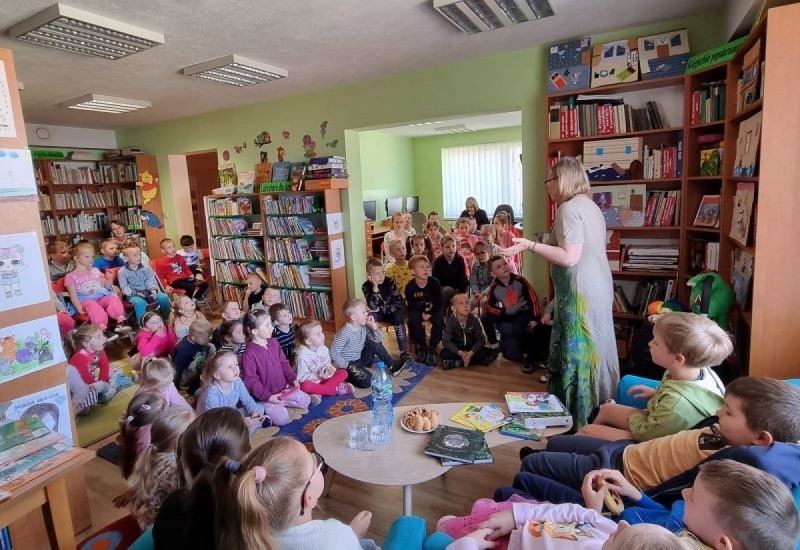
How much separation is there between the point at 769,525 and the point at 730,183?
2.70m

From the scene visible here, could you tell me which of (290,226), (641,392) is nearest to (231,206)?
(290,226)

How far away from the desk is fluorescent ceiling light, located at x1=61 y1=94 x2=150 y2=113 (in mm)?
4567

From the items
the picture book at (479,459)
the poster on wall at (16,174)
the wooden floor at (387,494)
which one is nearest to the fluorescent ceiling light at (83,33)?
the poster on wall at (16,174)

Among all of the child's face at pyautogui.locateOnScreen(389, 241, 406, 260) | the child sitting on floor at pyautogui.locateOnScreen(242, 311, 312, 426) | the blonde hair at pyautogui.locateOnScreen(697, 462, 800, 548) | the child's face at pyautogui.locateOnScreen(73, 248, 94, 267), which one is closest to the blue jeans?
the child's face at pyautogui.locateOnScreen(73, 248, 94, 267)

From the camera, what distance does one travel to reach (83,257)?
4.66 meters

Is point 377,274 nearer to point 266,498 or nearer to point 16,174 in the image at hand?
point 16,174

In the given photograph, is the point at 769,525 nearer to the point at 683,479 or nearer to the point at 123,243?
the point at 683,479

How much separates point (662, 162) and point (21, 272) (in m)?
4.02

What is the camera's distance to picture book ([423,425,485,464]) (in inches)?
71.9

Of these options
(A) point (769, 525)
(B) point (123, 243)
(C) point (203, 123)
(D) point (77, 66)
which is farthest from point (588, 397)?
(B) point (123, 243)

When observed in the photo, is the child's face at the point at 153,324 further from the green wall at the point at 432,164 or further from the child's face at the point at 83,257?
the green wall at the point at 432,164

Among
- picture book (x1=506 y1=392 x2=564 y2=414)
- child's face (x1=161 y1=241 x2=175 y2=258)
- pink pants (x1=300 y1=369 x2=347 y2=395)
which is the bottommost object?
pink pants (x1=300 y1=369 x2=347 y2=395)

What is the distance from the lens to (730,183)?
299 centimetres

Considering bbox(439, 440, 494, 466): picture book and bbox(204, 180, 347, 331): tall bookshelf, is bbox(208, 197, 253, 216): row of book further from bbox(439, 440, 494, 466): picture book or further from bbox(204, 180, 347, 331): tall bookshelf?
bbox(439, 440, 494, 466): picture book
